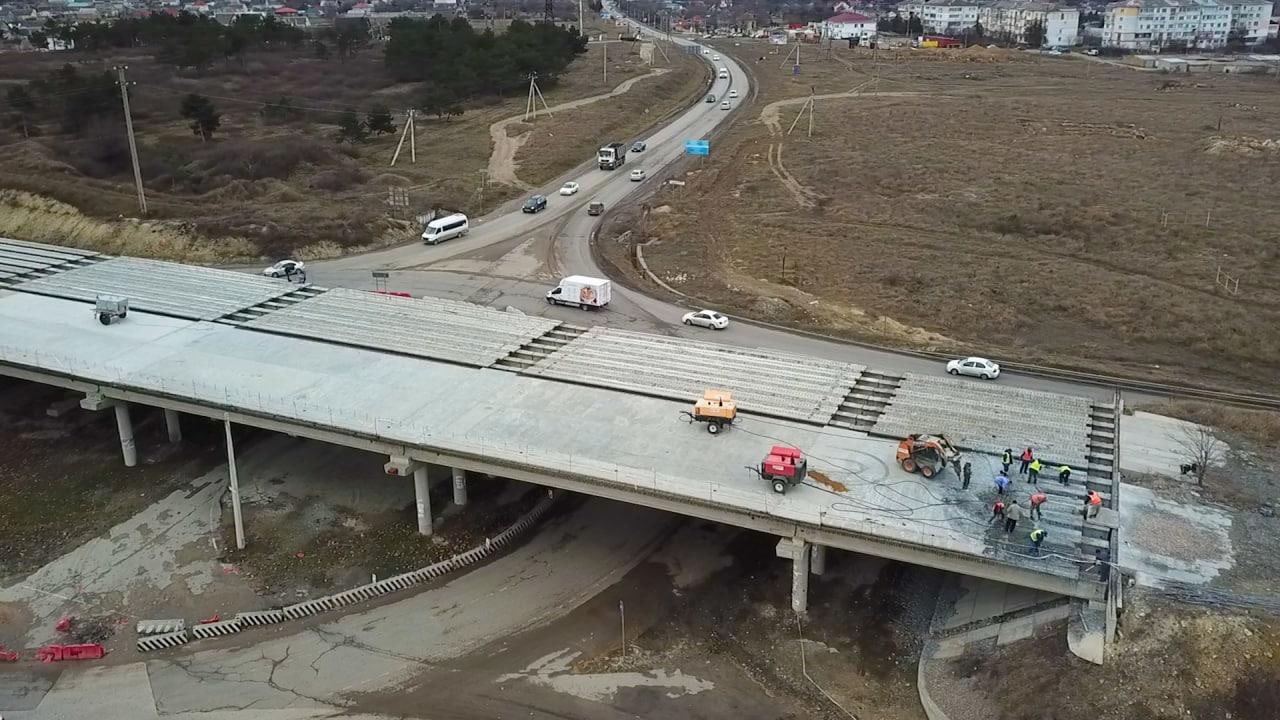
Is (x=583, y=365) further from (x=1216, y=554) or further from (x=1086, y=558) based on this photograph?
(x=1216, y=554)

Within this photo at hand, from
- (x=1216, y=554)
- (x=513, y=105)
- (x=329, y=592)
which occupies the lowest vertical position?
(x=329, y=592)

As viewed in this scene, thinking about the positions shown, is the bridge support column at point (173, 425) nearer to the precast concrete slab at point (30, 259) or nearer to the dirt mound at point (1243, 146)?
the precast concrete slab at point (30, 259)

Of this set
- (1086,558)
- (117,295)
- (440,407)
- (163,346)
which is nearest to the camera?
(1086,558)

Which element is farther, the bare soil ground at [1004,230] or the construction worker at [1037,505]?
the bare soil ground at [1004,230]

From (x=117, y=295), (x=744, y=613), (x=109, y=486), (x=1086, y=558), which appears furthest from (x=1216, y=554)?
(x=117, y=295)

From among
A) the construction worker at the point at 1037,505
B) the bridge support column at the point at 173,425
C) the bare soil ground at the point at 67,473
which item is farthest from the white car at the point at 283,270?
the construction worker at the point at 1037,505

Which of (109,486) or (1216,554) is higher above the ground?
(1216,554)

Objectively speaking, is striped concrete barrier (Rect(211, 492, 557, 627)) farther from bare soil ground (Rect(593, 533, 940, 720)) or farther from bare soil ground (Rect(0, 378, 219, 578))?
bare soil ground (Rect(0, 378, 219, 578))

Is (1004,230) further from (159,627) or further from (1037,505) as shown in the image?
(159,627)
